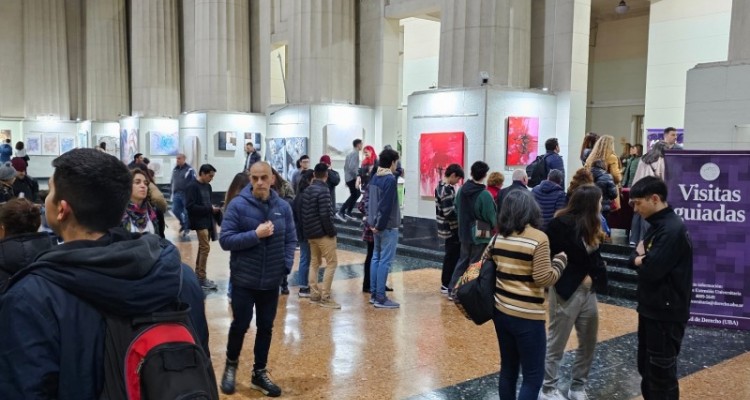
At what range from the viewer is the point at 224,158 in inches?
724

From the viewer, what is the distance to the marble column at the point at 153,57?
70.1 ft

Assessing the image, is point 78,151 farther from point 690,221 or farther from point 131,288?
point 690,221

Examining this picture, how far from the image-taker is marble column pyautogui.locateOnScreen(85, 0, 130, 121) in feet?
82.5

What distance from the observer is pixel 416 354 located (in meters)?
5.21

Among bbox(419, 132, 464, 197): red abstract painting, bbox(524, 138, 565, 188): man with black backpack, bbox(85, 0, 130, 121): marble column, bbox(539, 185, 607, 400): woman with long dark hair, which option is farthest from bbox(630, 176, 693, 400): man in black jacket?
bbox(85, 0, 130, 121): marble column

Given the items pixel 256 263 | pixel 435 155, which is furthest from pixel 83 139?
pixel 256 263

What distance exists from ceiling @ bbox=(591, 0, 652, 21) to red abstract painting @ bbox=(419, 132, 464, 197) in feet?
32.8

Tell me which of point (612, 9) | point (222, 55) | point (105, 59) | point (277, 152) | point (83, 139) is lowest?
point (277, 152)

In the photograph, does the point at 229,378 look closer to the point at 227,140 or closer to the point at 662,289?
the point at 662,289

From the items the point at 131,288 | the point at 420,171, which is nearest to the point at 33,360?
the point at 131,288

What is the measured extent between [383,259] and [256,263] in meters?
2.89

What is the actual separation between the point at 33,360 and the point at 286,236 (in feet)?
10.8

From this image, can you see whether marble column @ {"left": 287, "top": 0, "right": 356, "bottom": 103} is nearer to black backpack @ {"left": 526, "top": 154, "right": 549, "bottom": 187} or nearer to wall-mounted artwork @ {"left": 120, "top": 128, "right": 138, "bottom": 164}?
black backpack @ {"left": 526, "top": 154, "right": 549, "bottom": 187}

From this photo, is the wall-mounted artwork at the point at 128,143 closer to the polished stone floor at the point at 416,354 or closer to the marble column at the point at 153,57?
the marble column at the point at 153,57
